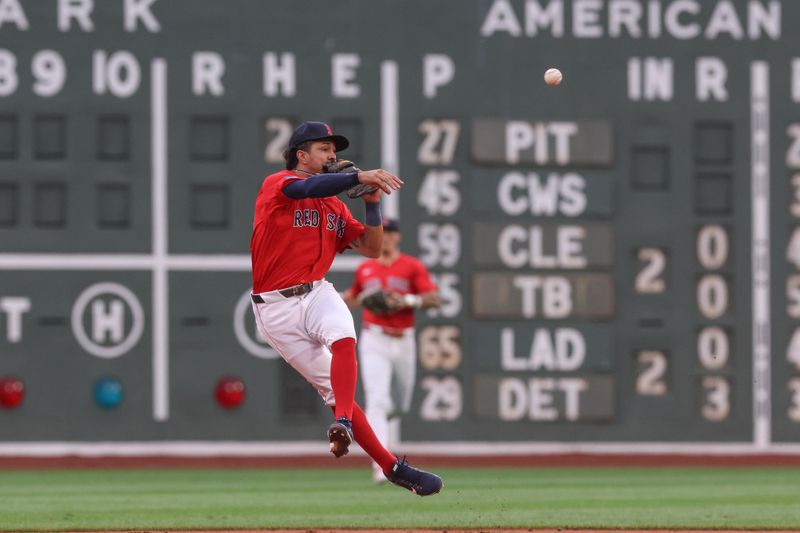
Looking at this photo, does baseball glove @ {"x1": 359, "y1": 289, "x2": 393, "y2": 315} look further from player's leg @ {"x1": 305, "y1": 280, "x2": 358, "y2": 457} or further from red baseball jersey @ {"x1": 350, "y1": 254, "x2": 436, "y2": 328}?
player's leg @ {"x1": 305, "y1": 280, "x2": 358, "y2": 457}

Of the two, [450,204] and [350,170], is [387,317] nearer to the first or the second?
[450,204]

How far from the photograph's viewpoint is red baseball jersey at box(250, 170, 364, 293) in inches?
278

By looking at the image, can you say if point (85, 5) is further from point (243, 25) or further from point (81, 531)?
point (81, 531)

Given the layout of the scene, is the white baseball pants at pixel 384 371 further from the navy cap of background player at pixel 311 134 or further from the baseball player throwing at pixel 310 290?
the navy cap of background player at pixel 311 134

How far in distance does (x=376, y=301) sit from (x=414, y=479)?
3.81 m

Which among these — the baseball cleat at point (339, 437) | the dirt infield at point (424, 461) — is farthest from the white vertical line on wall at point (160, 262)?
the baseball cleat at point (339, 437)

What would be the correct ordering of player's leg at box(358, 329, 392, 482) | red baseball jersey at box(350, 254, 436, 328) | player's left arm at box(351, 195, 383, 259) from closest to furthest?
player's left arm at box(351, 195, 383, 259) → player's leg at box(358, 329, 392, 482) → red baseball jersey at box(350, 254, 436, 328)

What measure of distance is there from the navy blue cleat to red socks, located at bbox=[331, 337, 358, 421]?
33 cm

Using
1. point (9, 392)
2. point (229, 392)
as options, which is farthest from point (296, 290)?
point (9, 392)

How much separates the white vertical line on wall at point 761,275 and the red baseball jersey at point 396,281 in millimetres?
3111

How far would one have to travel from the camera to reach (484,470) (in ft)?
40.2

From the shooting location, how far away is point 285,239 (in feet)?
23.2

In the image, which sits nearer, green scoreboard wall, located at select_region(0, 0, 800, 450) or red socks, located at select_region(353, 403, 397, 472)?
red socks, located at select_region(353, 403, 397, 472)

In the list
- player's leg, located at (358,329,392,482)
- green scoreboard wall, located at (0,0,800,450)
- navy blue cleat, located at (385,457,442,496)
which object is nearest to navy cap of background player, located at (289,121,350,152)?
navy blue cleat, located at (385,457,442,496)
